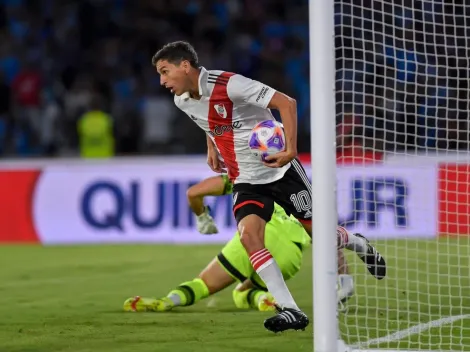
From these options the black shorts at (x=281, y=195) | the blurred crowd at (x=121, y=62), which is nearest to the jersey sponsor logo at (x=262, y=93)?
the black shorts at (x=281, y=195)

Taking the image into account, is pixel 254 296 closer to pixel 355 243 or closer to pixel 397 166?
pixel 355 243

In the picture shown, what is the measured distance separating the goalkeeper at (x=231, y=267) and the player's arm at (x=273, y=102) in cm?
125

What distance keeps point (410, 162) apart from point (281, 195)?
602cm

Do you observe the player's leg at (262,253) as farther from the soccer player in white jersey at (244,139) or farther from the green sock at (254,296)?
the green sock at (254,296)

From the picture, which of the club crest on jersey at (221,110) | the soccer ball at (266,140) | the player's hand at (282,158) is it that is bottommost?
the player's hand at (282,158)

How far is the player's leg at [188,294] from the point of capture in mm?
7281

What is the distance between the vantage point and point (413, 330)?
619cm

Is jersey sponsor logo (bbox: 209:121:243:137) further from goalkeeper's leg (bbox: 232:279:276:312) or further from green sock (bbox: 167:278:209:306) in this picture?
goalkeeper's leg (bbox: 232:279:276:312)

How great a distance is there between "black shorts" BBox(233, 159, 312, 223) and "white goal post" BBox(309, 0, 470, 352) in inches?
13.7

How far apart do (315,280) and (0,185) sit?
29.8 feet

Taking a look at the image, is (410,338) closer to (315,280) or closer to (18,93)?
(315,280)

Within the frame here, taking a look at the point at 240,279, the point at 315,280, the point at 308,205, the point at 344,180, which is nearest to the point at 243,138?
the point at 308,205

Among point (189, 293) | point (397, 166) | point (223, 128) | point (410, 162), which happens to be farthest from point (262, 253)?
point (410, 162)

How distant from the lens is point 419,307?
728cm
